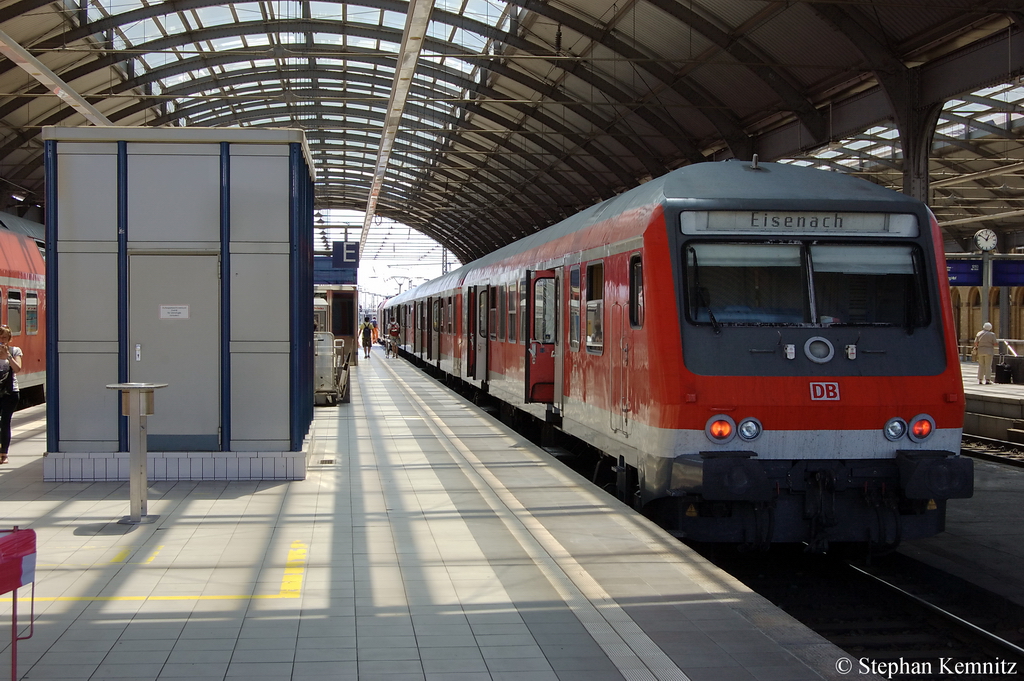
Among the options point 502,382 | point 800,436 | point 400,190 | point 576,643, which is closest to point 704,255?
point 800,436

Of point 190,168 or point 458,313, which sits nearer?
point 190,168

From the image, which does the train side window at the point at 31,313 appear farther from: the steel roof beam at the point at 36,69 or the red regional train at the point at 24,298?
the steel roof beam at the point at 36,69

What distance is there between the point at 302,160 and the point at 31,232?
15.1 m

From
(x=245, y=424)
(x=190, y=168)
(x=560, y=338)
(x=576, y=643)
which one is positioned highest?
(x=190, y=168)

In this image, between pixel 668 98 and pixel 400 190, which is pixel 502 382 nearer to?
pixel 668 98

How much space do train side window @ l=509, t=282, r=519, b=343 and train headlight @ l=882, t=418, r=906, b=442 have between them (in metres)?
7.59

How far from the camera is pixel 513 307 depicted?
14602 mm

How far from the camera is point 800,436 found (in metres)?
7.11

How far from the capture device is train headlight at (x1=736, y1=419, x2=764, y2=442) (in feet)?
23.1

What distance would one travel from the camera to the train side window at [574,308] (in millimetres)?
10234

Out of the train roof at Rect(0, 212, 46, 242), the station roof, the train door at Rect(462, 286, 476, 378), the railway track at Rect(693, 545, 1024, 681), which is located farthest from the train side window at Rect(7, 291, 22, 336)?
Answer: the railway track at Rect(693, 545, 1024, 681)

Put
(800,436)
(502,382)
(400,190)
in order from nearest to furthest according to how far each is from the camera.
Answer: (800,436) < (502,382) < (400,190)

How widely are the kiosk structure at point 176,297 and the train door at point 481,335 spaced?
8.14 meters

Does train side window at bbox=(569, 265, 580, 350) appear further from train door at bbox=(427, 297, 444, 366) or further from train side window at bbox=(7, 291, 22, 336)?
train door at bbox=(427, 297, 444, 366)
